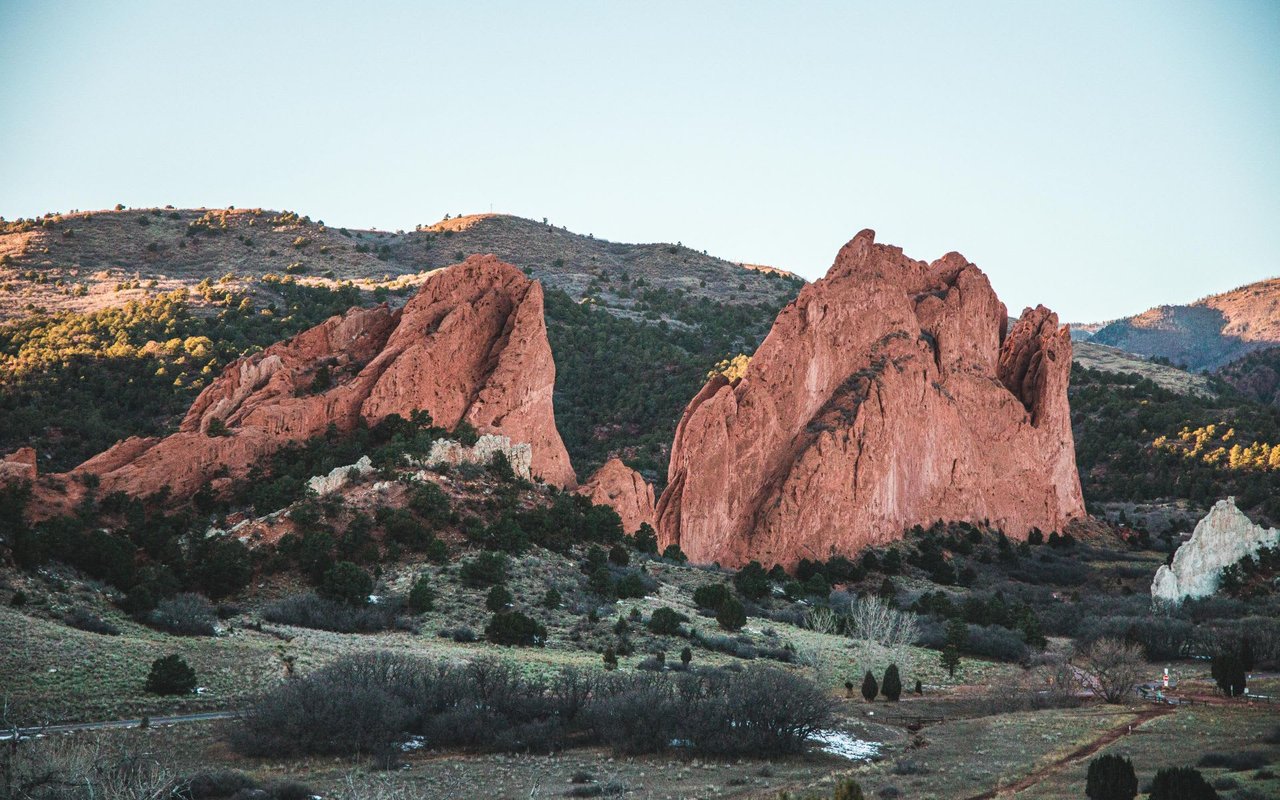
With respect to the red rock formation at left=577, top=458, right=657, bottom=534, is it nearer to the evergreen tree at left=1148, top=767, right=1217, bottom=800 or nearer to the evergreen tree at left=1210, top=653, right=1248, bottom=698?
the evergreen tree at left=1210, top=653, right=1248, bottom=698

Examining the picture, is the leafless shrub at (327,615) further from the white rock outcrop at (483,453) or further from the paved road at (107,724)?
the white rock outcrop at (483,453)

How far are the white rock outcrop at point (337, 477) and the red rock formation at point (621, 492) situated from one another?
11.1 metres

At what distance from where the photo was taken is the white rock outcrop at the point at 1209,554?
172ft

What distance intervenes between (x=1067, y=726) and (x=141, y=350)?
63.4 meters

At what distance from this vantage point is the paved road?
22062mm

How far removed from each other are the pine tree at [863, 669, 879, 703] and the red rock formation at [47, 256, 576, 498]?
21.8 meters

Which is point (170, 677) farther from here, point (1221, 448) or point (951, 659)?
point (1221, 448)

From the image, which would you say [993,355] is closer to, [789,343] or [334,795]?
[789,343]

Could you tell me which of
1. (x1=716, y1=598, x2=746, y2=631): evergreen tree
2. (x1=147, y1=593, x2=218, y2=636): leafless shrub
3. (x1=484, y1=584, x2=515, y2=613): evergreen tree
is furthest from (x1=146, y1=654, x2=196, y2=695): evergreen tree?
(x1=716, y1=598, x2=746, y2=631): evergreen tree

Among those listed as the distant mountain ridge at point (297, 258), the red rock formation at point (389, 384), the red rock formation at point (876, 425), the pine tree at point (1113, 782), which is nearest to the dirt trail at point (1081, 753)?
the pine tree at point (1113, 782)

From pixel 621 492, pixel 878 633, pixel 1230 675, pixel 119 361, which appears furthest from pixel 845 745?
pixel 119 361

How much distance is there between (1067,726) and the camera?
28.5 metres

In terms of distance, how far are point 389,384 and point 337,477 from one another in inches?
235

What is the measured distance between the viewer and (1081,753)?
24.8m
